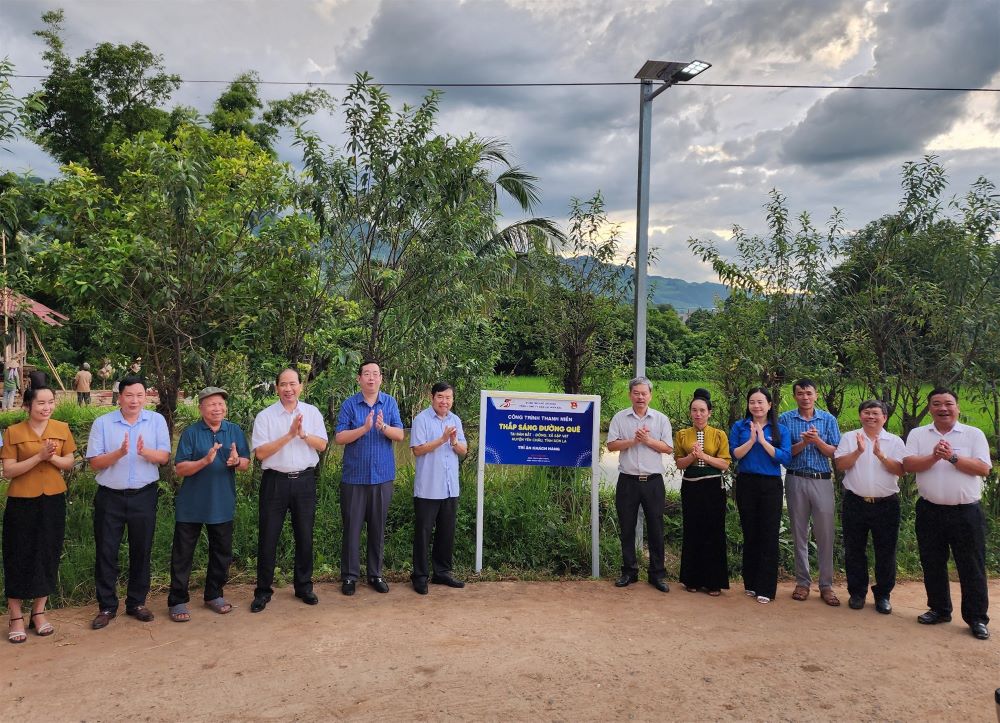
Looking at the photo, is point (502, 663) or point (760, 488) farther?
point (760, 488)

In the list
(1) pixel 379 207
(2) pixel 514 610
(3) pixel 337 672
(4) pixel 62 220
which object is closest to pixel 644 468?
(2) pixel 514 610

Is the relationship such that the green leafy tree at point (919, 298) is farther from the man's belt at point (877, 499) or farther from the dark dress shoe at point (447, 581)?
the dark dress shoe at point (447, 581)

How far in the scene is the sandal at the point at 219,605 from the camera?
5055 millimetres

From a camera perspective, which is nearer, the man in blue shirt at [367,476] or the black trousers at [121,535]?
the black trousers at [121,535]

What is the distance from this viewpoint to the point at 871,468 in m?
5.43

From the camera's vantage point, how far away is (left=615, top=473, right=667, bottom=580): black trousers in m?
5.92

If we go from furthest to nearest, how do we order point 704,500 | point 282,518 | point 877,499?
1. point 704,500
2. point 877,499
3. point 282,518

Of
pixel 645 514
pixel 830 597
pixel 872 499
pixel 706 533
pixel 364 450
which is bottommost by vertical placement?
pixel 830 597

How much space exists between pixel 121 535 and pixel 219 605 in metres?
0.83

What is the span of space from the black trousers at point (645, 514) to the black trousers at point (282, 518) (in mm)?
2531

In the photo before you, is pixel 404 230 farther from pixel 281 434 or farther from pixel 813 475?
pixel 813 475

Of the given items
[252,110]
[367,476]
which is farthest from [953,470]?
[252,110]

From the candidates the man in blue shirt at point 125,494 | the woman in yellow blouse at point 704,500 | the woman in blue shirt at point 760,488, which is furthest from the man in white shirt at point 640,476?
the man in blue shirt at point 125,494

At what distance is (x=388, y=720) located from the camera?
367cm
